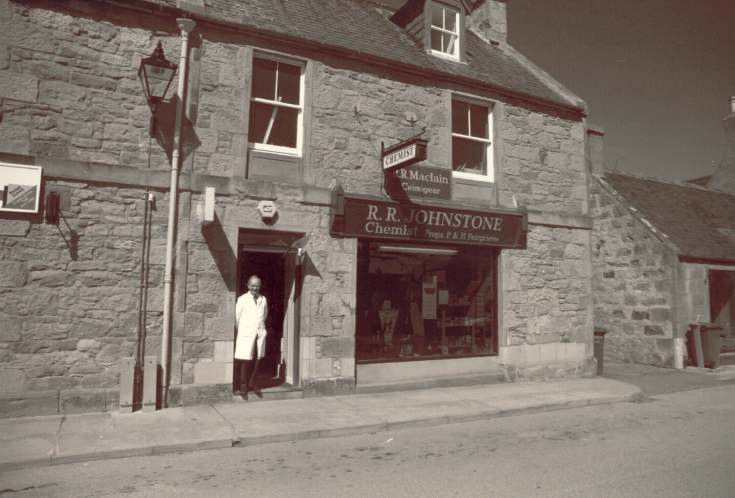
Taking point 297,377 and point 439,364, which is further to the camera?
point 439,364

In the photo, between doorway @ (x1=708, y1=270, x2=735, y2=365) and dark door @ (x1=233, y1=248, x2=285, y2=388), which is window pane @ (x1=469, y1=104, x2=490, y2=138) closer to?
dark door @ (x1=233, y1=248, x2=285, y2=388)

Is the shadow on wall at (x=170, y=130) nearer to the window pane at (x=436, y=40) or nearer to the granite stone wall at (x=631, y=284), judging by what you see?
the window pane at (x=436, y=40)

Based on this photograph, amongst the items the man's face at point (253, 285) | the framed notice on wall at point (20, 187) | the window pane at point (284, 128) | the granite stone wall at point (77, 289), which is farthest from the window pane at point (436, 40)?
the framed notice on wall at point (20, 187)

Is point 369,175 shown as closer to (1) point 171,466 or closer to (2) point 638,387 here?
(1) point 171,466

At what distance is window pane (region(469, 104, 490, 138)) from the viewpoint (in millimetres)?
11617

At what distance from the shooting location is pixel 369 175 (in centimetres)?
1001

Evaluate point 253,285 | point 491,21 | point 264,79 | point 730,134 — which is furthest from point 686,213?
point 253,285

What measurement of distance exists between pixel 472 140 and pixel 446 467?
779cm

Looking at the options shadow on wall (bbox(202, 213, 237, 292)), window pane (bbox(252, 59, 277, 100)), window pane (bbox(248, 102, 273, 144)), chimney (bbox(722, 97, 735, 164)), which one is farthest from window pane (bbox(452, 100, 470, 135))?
chimney (bbox(722, 97, 735, 164))

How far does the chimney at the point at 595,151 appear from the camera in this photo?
16955 mm

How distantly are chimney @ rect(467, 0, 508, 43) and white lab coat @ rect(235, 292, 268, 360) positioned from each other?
33.6 feet

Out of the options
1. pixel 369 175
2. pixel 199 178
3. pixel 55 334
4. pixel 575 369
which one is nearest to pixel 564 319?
pixel 575 369

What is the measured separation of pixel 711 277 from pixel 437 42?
41.3ft

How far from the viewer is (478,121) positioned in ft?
38.4
